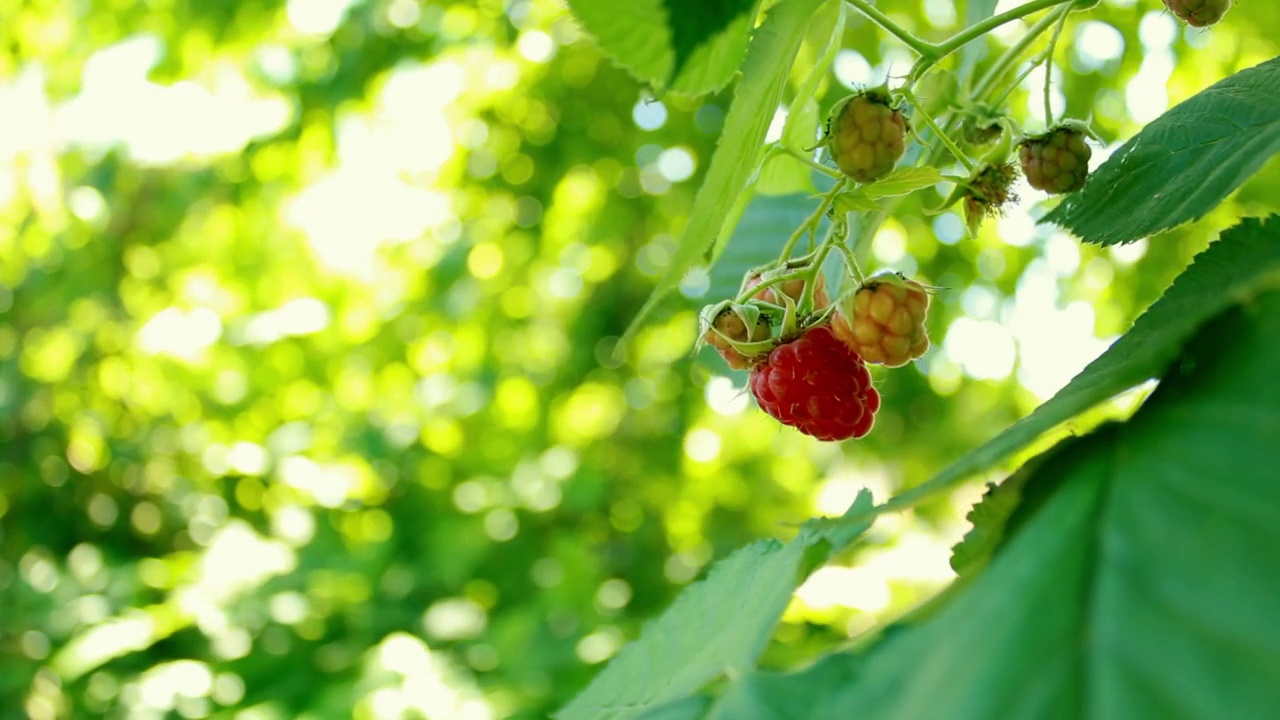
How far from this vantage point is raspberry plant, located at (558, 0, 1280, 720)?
25 cm

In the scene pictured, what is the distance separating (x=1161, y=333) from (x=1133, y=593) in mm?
97

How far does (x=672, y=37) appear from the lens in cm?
38

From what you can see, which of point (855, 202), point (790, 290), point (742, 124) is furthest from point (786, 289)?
point (742, 124)

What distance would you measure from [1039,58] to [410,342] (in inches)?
79.5

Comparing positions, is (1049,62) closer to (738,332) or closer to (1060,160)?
(1060,160)

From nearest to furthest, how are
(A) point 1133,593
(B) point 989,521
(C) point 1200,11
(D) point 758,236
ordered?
(A) point 1133,593 → (B) point 989,521 → (C) point 1200,11 → (D) point 758,236

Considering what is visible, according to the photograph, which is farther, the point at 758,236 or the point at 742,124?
the point at 758,236

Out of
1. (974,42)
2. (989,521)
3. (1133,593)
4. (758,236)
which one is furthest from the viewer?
(758,236)

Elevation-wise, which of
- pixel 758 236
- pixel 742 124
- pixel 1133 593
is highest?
pixel 758 236

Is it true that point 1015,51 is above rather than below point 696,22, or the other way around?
above

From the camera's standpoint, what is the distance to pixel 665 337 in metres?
2.63

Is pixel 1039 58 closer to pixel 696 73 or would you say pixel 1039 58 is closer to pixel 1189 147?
pixel 1189 147

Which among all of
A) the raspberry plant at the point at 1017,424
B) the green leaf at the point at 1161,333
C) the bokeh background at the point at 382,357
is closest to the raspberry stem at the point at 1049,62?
the raspberry plant at the point at 1017,424

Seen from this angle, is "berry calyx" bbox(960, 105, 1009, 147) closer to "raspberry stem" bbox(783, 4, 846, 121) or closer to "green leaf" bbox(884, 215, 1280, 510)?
"raspberry stem" bbox(783, 4, 846, 121)
